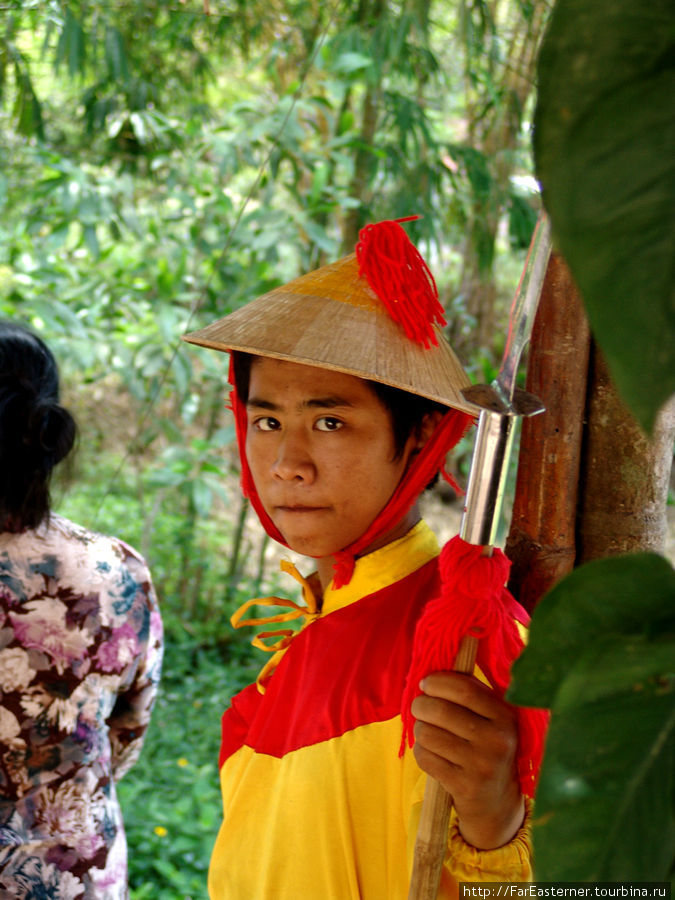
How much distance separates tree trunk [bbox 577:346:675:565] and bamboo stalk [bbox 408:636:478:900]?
276 mm

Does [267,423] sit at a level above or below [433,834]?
above

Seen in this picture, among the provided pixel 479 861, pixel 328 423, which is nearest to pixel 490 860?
pixel 479 861

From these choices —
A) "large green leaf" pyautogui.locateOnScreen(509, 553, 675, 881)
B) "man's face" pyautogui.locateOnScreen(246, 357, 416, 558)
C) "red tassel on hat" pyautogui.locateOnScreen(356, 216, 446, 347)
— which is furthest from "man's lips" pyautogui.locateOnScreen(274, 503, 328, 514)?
"large green leaf" pyautogui.locateOnScreen(509, 553, 675, 881)

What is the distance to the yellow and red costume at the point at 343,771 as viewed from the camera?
918 millimetres

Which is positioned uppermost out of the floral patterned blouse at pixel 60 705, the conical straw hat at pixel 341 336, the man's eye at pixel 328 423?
the conical straw hat at pixel 341 336

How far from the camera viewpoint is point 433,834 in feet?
2.46

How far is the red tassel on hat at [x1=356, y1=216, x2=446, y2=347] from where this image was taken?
1.05m

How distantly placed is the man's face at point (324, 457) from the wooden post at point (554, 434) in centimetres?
18

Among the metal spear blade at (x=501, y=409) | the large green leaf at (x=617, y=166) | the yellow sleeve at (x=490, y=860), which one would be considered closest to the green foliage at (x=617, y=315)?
the large green leaf at (x=617, y=166)

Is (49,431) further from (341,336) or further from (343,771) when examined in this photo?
(343,771)

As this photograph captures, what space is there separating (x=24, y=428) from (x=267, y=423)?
683 mm

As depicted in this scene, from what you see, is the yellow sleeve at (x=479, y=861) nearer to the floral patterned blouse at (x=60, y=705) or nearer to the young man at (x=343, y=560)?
the young man at (x=343, y=560)

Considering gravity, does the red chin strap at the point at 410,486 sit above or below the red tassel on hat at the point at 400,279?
below

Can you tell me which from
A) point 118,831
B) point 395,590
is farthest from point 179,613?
point 395,590
